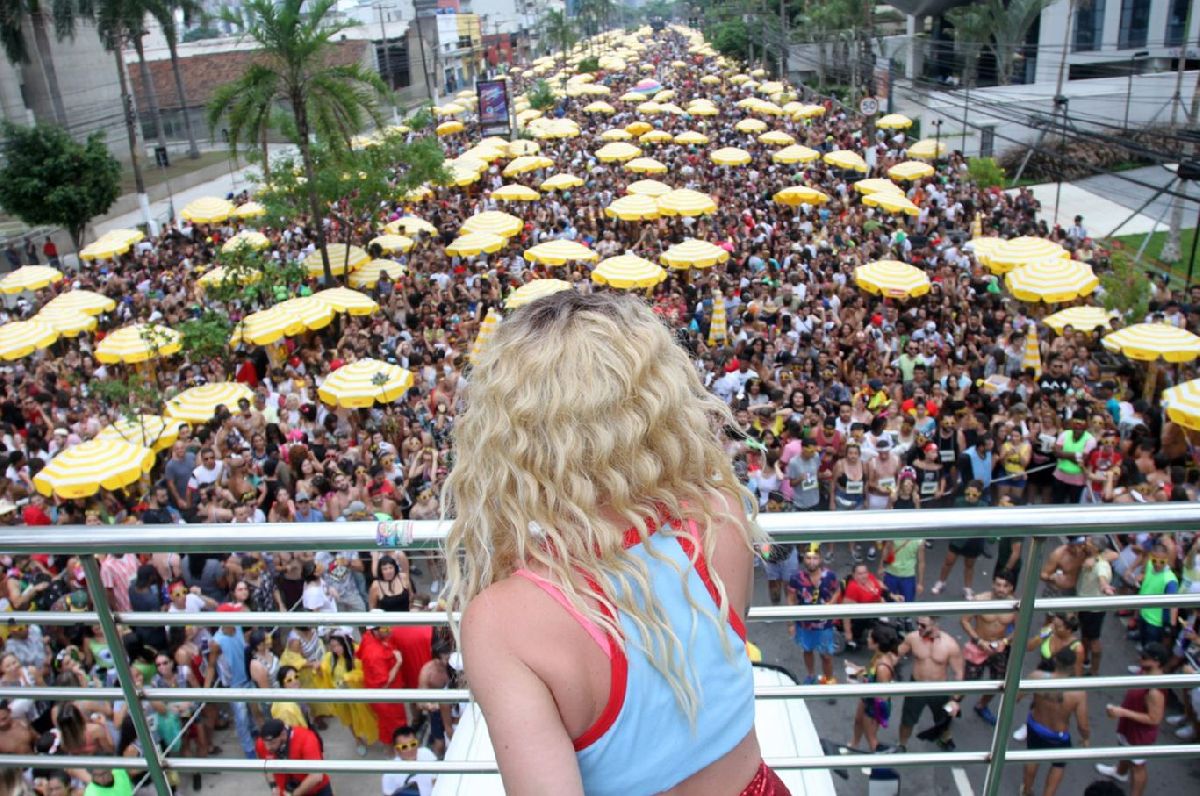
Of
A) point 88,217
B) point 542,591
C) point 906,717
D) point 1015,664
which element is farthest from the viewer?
point 88,217

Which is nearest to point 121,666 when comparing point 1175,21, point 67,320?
point 67,320

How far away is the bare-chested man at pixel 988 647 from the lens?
5656mm

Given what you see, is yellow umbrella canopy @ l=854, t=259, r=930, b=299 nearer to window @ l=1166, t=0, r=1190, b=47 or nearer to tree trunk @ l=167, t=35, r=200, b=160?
window @ l=1166, t=0, r=1190, b=47

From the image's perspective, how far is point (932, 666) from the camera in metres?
5.88

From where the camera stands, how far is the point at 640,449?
1329 mm

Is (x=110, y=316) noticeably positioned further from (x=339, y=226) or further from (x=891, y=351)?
Answer: (x=891, y=351)

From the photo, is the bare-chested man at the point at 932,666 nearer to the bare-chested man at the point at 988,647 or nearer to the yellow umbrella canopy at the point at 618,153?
the bare-chested man at the point at 988,647

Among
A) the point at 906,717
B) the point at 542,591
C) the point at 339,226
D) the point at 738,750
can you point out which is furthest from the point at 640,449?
the point at 339,226

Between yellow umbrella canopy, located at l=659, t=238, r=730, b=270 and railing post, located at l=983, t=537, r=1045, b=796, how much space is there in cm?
1363

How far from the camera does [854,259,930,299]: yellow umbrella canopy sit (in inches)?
530

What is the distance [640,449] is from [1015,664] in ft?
3.57

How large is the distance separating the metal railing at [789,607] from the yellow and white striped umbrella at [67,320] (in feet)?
48.7

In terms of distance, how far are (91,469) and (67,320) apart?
23.6 ft

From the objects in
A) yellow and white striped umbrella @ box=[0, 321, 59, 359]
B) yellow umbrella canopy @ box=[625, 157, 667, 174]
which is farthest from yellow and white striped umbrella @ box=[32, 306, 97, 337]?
yellow umbrella canopy @ box=[625, 157, 667, 174]
